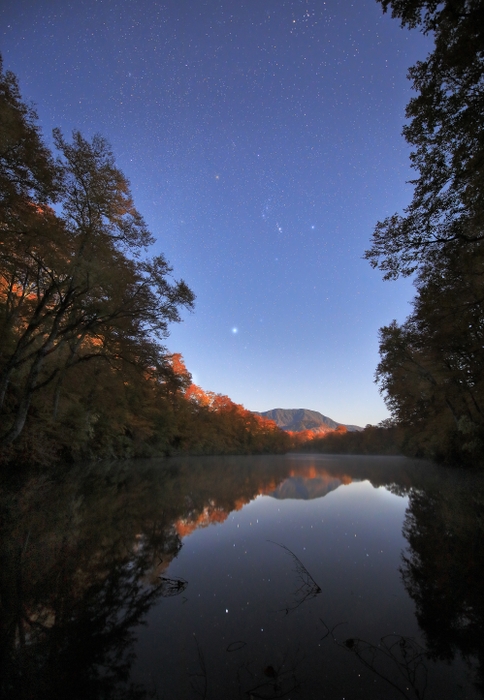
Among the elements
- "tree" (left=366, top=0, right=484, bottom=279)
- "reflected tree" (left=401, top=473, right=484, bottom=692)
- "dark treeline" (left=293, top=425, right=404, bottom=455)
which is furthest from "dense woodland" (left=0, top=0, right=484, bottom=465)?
"dark treeline" (left=293, top=425, right=404, bottom=455)

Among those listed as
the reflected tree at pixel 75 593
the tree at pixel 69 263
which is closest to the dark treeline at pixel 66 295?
the tree at pixel 69 263

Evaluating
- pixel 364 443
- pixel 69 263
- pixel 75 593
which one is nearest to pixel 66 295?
pixel 69 263

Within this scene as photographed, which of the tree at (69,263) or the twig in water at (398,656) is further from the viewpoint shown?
the tree at (69,263)

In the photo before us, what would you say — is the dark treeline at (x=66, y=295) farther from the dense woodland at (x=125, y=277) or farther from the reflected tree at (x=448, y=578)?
the reflected tree at (x=448, y=578)

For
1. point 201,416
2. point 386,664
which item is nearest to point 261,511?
point 386,664

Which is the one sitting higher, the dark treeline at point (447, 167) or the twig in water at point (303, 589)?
the dark treeline at point (447, 167)

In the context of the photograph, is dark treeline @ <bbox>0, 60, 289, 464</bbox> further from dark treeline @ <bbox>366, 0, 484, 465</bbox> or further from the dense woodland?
dark treeline @ <bbox>366, 0, 484, 465</bbox>

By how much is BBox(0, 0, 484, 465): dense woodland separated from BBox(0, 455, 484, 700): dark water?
17.8 ft

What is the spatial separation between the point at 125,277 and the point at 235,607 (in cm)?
1037

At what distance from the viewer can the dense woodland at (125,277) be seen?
18.4 ft

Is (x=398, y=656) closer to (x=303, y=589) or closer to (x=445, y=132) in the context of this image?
(x=303, y=589)

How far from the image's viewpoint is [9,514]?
621 centimetres

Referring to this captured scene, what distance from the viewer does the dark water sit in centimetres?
223

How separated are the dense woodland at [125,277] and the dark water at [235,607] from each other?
541 centimetres
